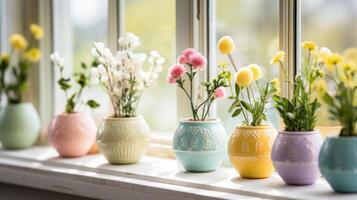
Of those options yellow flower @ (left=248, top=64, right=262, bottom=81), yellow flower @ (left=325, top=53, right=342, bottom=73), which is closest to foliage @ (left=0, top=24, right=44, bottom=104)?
yellow flower @ (left=248, top=64, right=262, bottom=81)

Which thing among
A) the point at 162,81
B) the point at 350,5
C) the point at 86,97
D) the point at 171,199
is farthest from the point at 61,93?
the point at 350,5

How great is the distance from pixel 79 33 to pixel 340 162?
1358mm

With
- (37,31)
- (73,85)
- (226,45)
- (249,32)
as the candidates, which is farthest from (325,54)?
(37,31)

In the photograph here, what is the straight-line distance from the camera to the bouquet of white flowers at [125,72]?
2.14 metres

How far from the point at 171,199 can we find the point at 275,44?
0.58 meters

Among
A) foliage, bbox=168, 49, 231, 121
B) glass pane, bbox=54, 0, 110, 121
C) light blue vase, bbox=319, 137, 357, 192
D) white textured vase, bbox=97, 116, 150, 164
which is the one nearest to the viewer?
light blue vase, bbox=319, 137, 357, 192

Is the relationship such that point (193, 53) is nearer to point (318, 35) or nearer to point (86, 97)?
point (318, 35)

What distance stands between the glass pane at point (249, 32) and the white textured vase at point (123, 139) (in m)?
0.27

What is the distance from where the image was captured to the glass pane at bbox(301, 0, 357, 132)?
1798 millimetres

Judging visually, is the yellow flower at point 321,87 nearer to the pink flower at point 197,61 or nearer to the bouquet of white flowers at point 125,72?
the pink flower at point 197,61

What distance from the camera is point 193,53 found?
1.95 m

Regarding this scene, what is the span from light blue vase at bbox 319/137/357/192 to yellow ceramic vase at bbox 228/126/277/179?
0.78 feet

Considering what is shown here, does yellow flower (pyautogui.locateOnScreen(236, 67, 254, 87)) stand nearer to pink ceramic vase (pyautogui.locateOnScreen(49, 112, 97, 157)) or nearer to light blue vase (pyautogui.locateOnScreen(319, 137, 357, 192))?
light blue vase (pyautogui.locateOnScreen(319, 137, 357, 192))

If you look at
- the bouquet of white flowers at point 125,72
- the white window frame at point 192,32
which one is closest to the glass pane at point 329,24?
the white window frame at point 192,32
